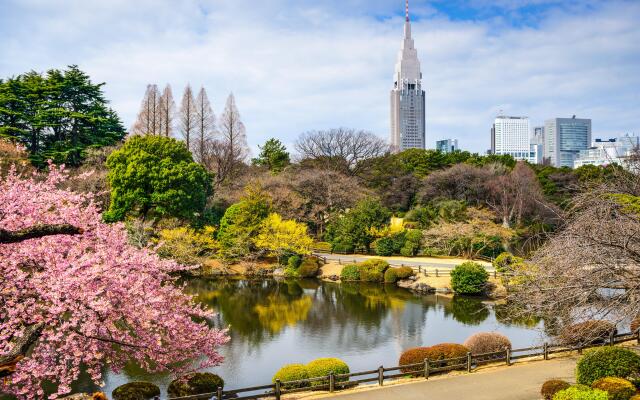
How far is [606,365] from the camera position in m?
13.5

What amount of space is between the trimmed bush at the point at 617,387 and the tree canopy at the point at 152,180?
3330cm

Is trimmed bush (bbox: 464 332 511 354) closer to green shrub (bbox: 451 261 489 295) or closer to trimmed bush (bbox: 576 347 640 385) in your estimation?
trimmed bush (bbox: 576 347 640 385)

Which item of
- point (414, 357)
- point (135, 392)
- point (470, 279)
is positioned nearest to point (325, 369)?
point (414, 357)

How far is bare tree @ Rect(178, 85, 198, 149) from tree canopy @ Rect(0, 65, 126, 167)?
9.97 m

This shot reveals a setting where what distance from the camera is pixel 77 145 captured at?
47.7 metres

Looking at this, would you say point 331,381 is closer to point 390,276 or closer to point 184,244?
point 390,276

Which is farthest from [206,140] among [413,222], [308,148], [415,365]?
[415,365]

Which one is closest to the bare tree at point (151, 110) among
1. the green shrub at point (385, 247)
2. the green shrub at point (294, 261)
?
the green shrub at point (294, 261)

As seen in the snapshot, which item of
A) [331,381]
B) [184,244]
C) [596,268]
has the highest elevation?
[596,268]

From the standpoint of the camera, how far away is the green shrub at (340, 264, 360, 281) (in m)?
39.8

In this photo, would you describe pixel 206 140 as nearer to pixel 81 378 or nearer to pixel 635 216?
pixel 81 378

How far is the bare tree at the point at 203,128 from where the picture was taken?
195 ft

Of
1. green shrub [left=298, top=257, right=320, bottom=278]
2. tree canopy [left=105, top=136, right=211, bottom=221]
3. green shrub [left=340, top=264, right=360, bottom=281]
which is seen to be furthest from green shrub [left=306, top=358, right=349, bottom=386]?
tree canopy [left=105, top=136, right=211, bottom=221]

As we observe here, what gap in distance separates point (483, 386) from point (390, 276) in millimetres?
23742
